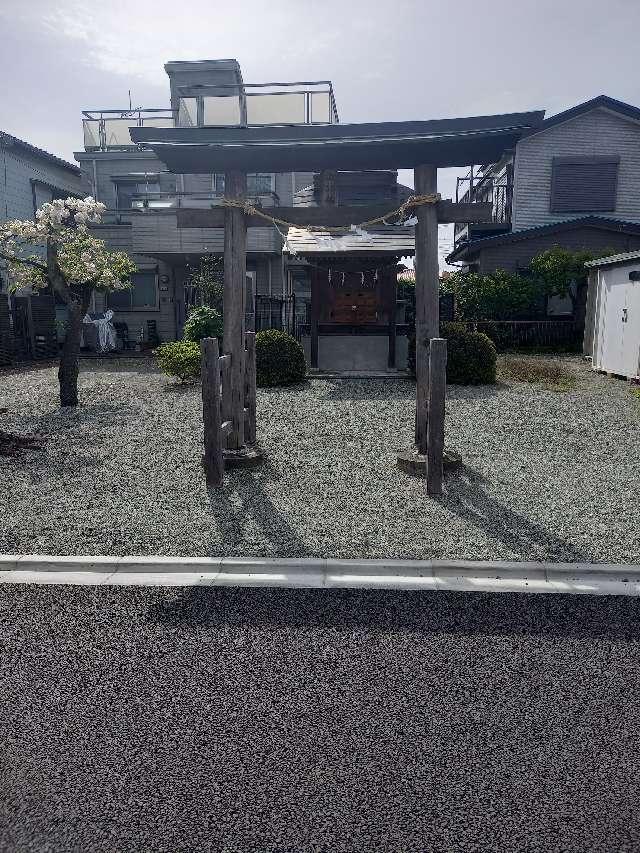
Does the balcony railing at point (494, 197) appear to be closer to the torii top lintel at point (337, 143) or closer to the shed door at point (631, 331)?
the shed door at point (631, 331)

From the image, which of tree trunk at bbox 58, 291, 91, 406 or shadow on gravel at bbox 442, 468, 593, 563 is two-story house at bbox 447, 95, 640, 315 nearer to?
tree trunk at bbox 58, 291, 91, 406

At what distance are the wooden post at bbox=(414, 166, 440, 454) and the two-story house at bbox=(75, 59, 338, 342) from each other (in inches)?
567

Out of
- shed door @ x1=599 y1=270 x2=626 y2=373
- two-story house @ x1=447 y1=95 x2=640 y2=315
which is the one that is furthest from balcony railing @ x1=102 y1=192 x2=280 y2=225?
shed door @ x1=599 y1=270 x2=626 y2=373

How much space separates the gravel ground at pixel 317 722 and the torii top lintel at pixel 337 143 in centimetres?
560

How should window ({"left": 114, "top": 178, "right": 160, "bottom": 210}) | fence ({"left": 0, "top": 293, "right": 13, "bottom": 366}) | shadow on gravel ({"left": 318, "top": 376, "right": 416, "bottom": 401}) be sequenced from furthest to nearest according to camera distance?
1. window ({"left": 114, "top": 178, "right": 160, "bottom": 210})
2. fence ({"left": 0, "top": 293, "right": 13, "bottom": 366})
3. shadow on gravel ({"left": 318, "top": 376, "right": 416, "bottom": 401})

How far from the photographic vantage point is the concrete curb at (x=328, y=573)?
516 centimetres

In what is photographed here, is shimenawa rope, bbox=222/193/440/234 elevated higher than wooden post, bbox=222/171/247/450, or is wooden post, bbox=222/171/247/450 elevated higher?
shimenawa rope, bbox=222/193/440/234

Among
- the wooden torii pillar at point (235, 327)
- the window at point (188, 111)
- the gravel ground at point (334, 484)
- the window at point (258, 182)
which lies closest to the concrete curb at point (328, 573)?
the gravel ground at point (334, 484)

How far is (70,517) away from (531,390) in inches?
435

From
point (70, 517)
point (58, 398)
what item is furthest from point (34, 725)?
point (58, 398)

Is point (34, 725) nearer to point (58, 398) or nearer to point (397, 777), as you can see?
point (397, 777)

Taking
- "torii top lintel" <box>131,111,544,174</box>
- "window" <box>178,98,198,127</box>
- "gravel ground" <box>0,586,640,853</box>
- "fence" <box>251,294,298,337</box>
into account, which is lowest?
"gravel ground" <box>0,586,640,853</box>

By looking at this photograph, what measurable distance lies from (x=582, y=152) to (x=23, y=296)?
77.3 feet

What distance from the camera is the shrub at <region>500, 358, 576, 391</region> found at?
1542 centimetres
